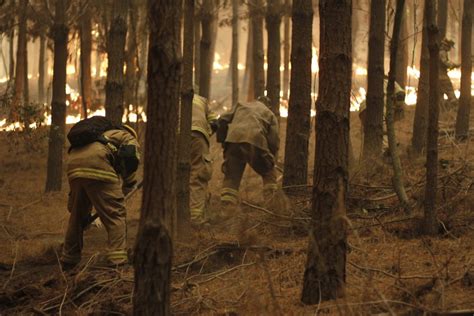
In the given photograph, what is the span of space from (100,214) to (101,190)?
0.26 metres

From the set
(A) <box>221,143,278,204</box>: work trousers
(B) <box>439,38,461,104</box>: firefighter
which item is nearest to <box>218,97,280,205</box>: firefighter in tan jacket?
(A) <box>221,143,278,204</box>: work trousers

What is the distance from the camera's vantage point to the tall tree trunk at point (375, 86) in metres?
9.60

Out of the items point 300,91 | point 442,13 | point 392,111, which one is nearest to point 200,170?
point 300,91

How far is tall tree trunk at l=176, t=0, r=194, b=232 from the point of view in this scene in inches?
283

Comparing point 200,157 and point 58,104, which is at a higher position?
point 58,104

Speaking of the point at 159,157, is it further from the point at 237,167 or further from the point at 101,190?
the point at 237,167

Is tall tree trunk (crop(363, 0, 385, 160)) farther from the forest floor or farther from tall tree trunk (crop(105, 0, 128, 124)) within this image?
tall tree trunk (crop(105, 0, 128, 124))

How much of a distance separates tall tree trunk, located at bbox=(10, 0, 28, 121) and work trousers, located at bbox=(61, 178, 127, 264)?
6977 mm

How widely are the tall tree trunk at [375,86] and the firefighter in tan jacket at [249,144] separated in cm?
130

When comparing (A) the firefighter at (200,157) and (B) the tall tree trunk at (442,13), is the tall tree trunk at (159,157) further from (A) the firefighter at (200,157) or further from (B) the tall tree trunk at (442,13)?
(B) the tall tree trunk at (442,13)

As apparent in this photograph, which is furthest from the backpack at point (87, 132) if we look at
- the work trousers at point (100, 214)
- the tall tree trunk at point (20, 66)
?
the tall tree trunk at point (20, 66)

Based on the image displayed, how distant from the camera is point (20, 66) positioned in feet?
58.0

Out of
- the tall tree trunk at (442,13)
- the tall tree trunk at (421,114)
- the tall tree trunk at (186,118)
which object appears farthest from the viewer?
the tall tree trunk at (442,13)

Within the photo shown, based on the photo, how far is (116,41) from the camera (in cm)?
945
